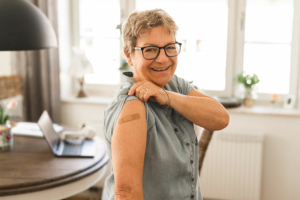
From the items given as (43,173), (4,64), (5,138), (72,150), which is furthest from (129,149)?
(4,64)

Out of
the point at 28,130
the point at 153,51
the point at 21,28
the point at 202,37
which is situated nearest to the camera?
the point at 153,51

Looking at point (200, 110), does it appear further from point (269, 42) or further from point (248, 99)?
point (269, 42)

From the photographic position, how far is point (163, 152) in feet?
3.36

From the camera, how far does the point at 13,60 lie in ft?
9.45

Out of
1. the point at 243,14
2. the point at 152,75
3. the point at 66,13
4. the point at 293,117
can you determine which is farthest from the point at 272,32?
the point at 152,75

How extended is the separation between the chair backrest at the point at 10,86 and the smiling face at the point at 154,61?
2001mm

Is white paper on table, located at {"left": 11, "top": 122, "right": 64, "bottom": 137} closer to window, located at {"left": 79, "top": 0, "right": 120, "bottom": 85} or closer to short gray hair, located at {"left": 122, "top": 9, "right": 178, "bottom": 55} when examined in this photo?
window, located at {"left": 79, "top": 0, "right": 120, "bottom": 85}

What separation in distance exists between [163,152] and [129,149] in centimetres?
14

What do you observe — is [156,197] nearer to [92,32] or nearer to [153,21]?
[153,21]

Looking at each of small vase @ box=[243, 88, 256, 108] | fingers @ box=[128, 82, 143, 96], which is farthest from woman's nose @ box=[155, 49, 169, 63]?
small vase @ box=[243, 88, 256, 108]

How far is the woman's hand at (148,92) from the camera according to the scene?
998 mm

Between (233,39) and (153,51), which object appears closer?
(153,51)

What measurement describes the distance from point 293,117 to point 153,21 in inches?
80.2

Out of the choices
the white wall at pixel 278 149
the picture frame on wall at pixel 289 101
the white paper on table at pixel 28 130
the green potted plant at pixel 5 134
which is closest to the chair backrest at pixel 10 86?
the white paper on table at pixel 28 130
